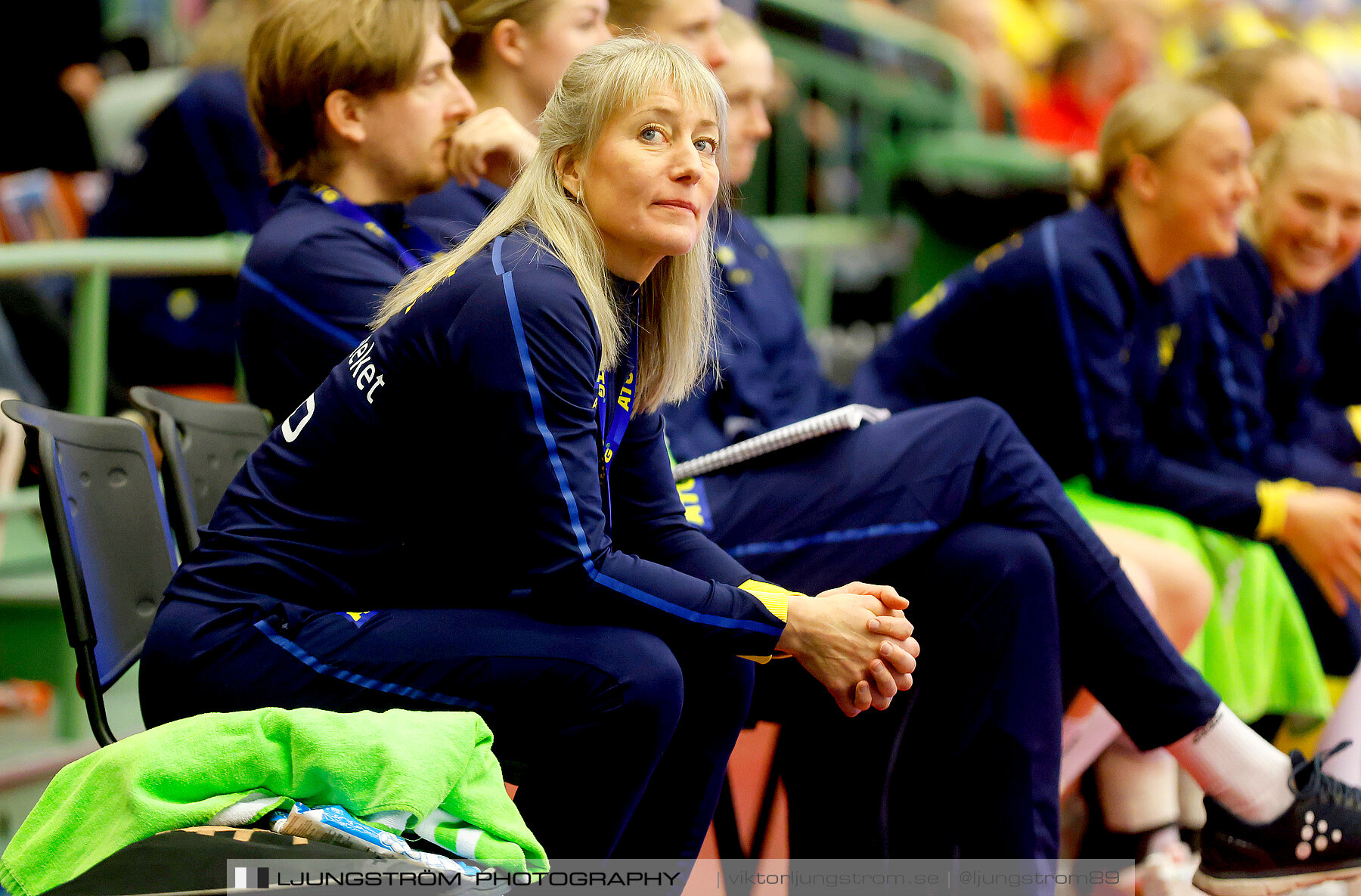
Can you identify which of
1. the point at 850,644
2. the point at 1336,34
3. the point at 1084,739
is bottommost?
the point at 1084,739

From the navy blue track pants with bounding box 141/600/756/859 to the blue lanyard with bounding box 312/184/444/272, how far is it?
2.06 ft

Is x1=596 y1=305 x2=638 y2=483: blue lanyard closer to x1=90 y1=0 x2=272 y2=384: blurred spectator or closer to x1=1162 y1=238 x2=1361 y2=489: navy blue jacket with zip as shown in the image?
x1=1162 y1=238 x2=1361 y2=489: navy blue jacket with zip

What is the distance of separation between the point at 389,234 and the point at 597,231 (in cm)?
53

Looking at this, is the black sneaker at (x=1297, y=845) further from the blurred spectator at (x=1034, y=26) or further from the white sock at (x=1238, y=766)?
the blurred spectator at (x=1034, y=26)

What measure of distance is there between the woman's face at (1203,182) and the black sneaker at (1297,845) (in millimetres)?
1120

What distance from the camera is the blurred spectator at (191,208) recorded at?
3195 mm

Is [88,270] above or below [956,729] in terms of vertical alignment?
above

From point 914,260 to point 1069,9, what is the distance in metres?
2.90

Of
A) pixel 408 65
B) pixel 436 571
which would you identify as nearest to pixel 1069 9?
pixel 408 65

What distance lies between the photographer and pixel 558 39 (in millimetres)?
2223

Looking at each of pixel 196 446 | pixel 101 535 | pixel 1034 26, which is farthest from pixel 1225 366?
pixel 1034 26

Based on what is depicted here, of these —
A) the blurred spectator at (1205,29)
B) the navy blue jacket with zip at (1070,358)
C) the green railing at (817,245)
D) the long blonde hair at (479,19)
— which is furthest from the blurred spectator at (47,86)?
the blurred spectator at (1205,29)

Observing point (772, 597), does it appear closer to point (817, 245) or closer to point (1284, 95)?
point (1284, 95)

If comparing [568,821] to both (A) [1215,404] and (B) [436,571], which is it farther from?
(A) [1215,404]
